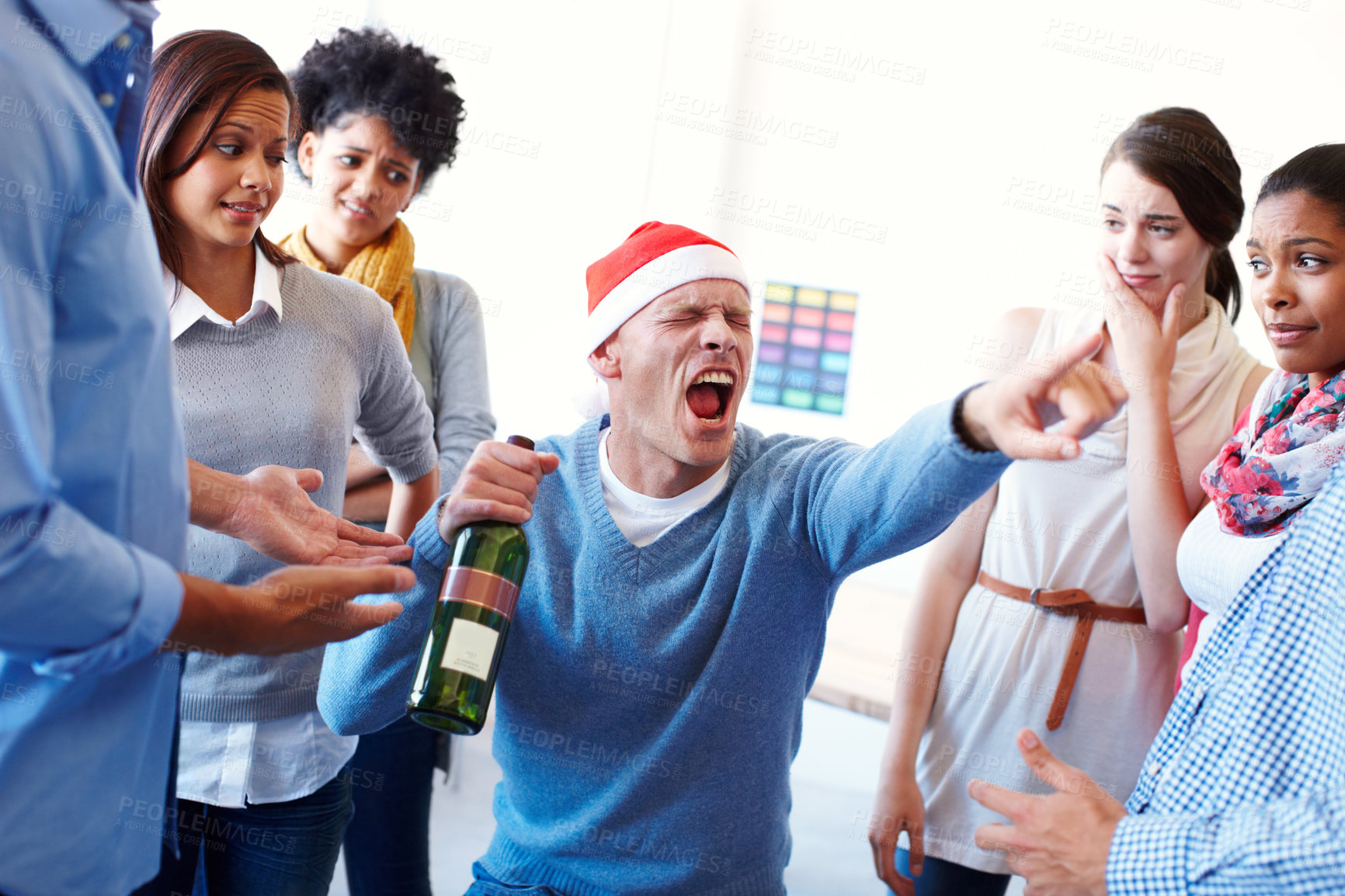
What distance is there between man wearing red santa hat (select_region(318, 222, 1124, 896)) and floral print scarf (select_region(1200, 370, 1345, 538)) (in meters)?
0.53

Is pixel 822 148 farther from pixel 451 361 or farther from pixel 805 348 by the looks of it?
pixel 451 361

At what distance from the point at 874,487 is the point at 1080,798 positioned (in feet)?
1.26

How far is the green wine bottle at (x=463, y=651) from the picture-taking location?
1012mm

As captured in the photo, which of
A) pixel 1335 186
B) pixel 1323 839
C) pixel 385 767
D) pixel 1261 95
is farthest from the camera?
pixel 1261 95

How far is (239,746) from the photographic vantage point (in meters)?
1.35

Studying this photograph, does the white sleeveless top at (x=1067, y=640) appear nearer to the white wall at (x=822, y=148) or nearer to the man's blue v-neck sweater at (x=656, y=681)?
the man's blue v-neck sweater at (x=656, y=681)

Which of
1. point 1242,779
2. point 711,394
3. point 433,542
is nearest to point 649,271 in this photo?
point 711,394

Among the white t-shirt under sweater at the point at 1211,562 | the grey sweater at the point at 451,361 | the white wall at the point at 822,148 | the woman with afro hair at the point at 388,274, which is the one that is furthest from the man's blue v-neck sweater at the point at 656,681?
the white wall at the point at 822,148

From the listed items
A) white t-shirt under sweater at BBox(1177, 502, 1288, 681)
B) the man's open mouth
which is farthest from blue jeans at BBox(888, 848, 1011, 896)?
the man's open mouth

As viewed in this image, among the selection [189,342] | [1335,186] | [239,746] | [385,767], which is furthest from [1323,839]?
[385,767]

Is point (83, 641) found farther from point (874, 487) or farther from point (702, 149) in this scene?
point (702, 149)

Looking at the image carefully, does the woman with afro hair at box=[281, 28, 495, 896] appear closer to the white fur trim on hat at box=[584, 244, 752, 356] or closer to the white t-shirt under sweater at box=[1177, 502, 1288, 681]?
the white fur trim on hat at box=[584, 244, 752, 356]

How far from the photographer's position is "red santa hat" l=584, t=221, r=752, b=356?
143 cm

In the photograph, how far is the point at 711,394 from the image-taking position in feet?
4.65
